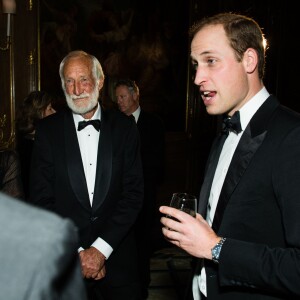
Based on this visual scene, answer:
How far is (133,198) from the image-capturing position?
2666 millimetres

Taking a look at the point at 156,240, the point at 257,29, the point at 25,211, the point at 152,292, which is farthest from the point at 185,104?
the point at 25,211

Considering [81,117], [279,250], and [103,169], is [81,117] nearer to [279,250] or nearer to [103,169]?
[103,169]

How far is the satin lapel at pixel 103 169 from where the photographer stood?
8.22 feet

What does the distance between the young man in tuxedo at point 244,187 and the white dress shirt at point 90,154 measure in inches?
32.5

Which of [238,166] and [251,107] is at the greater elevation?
[251,107]

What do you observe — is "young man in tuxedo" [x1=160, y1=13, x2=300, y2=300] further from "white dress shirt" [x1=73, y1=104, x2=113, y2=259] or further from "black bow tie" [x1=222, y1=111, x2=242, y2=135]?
"white dress shirt" [x1=73, y1=104, x2=113, y2=259]

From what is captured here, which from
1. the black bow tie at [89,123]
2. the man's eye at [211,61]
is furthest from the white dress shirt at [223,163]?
the black bow tie at [89,123]

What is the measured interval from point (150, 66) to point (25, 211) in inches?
285

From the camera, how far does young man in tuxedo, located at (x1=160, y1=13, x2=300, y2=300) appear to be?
135 cm

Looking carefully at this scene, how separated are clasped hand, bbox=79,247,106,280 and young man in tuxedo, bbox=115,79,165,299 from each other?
82.4 inches

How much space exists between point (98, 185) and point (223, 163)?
3.25 ft

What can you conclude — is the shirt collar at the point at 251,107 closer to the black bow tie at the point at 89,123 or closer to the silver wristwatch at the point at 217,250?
the silver wristwatch at the point at 217,250

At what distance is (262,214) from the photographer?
1.46m

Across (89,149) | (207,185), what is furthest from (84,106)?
(207,185)
